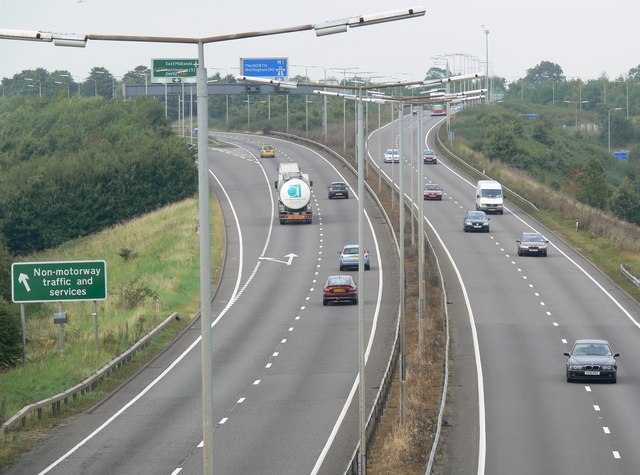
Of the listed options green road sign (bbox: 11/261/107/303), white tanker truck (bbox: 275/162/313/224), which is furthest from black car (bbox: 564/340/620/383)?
white tanker truck (bbox: 275/162/313/224)

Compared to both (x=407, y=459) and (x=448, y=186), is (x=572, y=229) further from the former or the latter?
(x=407, y=459)

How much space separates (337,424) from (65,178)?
75420mm

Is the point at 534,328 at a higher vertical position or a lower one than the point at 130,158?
lower

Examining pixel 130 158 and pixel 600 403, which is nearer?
pixel 600 403

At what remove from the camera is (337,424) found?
36.1 meters

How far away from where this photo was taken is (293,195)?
85.8 m

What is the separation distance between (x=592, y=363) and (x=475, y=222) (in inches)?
1608

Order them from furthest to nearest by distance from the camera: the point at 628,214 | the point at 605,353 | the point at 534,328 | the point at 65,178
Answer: the point at 628,214 < the point at 65,178 < the point at 534,328 < the point at 605,353

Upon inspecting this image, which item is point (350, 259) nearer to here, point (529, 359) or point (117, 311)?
point (117, 311)

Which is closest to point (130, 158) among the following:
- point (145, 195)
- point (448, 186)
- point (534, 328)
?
point (145, 195)

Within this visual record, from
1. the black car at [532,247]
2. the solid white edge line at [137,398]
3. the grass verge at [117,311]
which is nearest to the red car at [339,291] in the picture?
the solid white edge line at [137,398]

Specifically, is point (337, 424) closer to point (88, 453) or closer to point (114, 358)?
point (88, 453)

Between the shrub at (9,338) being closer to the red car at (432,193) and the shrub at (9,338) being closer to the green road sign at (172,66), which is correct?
the green road sign at (172,66)

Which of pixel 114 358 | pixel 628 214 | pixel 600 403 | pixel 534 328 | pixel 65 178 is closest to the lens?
pixel 600 403
